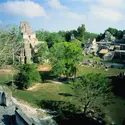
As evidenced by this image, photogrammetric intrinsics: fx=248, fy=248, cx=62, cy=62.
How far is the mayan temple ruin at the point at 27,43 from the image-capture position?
6014 cm

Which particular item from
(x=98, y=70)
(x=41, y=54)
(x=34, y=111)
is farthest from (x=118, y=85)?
(x=41, y=54)

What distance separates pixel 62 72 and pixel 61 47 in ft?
20.9

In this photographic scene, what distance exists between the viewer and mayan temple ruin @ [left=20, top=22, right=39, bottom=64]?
197ft

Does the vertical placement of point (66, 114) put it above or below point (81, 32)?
below

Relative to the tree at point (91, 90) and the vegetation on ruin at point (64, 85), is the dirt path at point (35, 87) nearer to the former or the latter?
the vegetation on ruin at point (64, 85)

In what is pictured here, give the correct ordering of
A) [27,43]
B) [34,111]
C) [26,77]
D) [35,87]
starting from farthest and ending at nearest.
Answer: [27,43] → [35,87] → [26,77] → [34,111]

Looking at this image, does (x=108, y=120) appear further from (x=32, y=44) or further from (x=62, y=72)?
(x=32, y=44)

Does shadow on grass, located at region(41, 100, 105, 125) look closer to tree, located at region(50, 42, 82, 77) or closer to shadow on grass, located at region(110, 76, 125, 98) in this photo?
shadow on grass, located at region(110, 76, 125, 98)

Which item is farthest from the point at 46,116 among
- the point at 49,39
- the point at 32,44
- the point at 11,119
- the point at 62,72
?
the point at 49,39

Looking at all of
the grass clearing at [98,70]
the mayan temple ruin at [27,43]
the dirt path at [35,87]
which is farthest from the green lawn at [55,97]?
the mayan temple ruin at [27,43]

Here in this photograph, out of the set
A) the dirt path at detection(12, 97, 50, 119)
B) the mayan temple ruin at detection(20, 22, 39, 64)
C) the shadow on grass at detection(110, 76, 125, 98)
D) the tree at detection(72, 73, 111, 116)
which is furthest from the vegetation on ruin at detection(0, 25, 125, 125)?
the mayan temple ruin at detection(20, 22, 39, 64)

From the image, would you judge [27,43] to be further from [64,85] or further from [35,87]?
[35,87]

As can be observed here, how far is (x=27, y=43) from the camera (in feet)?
202

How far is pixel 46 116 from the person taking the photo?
29.0 metres
